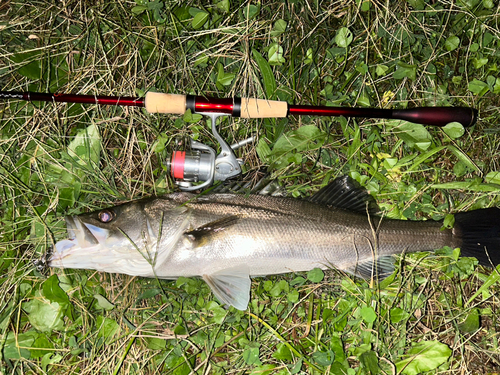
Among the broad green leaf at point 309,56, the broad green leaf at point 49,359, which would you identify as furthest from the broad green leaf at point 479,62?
the broad green leaf at point 49,359

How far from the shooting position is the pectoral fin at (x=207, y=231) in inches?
96.4

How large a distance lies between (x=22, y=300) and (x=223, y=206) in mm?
1693

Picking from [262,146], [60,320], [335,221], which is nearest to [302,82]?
[262,146]

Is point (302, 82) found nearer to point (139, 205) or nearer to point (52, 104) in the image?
point (139, 205)

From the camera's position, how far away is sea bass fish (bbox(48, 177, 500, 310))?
7.89ft

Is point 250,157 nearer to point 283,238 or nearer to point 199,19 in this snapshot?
point 283,238

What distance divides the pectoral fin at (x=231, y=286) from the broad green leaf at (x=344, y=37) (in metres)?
1.86

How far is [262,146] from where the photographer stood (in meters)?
2.74

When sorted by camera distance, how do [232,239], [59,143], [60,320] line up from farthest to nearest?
[59,143], [60,320], [232,239]

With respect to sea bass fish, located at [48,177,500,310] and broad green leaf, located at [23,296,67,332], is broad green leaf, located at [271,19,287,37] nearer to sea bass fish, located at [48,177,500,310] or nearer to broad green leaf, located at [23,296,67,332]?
sea bass fish, located at [48,177,500,310]

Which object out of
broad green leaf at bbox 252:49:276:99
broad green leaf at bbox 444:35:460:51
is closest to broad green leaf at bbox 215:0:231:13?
broad green leaf at bbox 252:49:276:99

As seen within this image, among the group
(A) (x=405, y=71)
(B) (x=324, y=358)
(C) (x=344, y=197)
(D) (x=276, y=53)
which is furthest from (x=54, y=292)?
(A) (x=405, y=71)

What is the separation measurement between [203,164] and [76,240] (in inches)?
38.5

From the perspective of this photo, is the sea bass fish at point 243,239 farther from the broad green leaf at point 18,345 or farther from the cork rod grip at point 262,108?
the broad green leaf at point 18,345
